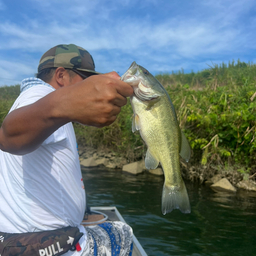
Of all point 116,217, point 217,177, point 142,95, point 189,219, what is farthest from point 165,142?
point 217,177

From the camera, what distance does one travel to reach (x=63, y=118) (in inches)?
53.0

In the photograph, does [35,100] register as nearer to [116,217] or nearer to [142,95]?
[142,95]

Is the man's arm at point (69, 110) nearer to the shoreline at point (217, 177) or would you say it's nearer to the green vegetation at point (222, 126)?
the green vegetation at point (222, 126)

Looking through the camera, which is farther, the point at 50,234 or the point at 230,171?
the point at 230,171

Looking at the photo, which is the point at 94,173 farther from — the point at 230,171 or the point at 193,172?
the point at 230,171

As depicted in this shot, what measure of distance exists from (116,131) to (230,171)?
21.2 feet

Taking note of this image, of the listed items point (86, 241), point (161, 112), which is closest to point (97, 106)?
point (161, 112)

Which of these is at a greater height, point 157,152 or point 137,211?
point 157,152

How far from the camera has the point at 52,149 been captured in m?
1.79

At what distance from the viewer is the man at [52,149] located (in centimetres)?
132

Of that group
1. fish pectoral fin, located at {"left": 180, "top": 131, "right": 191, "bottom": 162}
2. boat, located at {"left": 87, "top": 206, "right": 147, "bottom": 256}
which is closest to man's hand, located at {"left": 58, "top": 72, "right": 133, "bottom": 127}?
fish pectoral fin, located at {"left": 180, "top": 131, "right": 191, "bottom": 162}

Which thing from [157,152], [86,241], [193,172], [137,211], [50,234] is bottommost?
[137,211]

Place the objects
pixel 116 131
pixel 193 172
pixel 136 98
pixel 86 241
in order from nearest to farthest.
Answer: pixel 136 98 < pixel 86 241 < pixel 193 172 < pixel 116 131

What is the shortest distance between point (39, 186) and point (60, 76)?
41.8 inches
